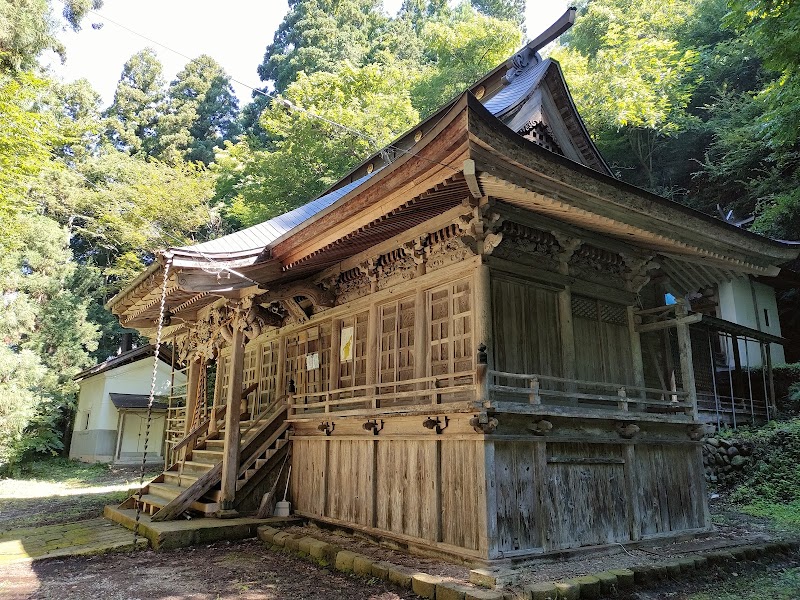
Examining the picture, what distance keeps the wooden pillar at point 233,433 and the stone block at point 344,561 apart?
11.0 feet

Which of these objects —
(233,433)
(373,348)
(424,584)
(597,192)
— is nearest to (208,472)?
(233,433)

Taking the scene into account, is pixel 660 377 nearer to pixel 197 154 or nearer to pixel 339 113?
pixel 339 113

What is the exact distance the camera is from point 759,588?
694cm

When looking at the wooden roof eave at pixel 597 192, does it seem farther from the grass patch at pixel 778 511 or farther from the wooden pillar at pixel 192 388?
the wooden pillar at pixel 192 388

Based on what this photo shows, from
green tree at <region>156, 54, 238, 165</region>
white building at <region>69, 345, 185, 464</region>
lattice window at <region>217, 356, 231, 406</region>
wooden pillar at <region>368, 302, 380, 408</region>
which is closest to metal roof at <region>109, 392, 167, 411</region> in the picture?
white building at <region>69, 345, 185, 464</region>

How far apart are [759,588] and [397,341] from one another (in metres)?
6.07

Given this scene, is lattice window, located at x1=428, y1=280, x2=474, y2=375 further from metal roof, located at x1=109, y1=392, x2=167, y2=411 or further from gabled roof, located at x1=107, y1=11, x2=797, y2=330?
metal roof, located at x1=109, y1=392, x2=167, y2=411

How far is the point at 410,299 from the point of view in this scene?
9344mm

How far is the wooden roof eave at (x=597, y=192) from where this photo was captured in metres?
6.05

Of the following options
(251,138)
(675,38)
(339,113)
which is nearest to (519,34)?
(675,38)

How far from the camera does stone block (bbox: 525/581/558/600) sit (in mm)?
5699

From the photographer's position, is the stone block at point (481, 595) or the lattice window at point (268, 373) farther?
the lattice window at point (268, 373)

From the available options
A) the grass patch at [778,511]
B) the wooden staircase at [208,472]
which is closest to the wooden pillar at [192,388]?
the wooden staircase at [208,472]

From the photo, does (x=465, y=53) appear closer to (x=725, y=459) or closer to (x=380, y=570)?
(x=725, y=459)
